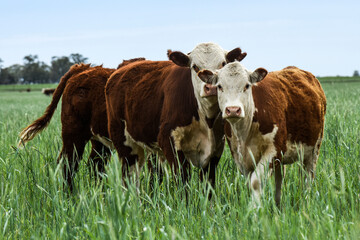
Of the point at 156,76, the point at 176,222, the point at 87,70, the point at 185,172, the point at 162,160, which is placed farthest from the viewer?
the point at 87,70

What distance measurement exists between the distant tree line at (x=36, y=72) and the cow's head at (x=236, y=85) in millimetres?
107529

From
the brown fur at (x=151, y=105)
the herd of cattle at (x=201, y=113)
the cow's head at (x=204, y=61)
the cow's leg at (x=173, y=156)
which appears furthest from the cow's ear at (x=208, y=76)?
the cow's leg at (x=173, y=156)

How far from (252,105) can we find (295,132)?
75 centimetres

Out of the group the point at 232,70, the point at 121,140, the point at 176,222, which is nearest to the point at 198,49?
the point at 232,70

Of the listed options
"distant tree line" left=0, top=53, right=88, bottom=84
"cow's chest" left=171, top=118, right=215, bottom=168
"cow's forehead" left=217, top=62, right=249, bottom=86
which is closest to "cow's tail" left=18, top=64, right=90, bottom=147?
"cow's chest" left=171, top=118, right=215, bottom=168

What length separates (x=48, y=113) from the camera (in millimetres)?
5680

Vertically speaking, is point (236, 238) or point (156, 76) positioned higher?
point (156, 76)

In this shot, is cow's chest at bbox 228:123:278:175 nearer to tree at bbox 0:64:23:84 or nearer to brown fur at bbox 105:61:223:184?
brown fur at bbox 105:61:223:184

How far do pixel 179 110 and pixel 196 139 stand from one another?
12.8 inches

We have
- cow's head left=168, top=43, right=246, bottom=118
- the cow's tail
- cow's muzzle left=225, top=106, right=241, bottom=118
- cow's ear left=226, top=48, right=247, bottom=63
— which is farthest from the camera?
the cow's tail

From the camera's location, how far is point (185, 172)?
157 inches

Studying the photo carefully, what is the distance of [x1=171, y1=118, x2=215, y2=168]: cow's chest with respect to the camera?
13.0 ft

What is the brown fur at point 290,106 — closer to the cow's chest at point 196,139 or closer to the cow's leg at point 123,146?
the cow's chest at point 196,139

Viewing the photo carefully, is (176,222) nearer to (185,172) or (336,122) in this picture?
(185,172)
